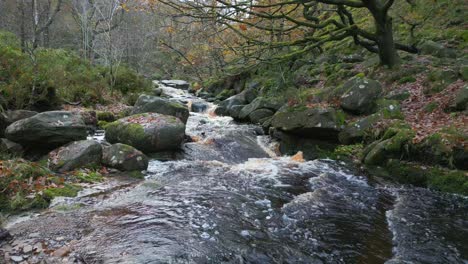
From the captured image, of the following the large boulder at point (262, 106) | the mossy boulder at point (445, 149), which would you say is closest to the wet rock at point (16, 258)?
the mossy boulder at point (445, 149)

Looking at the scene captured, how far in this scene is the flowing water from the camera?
4129mm

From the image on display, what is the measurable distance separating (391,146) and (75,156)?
7377 millimetres

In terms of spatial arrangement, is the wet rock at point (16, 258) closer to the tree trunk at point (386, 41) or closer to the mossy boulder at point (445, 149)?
the mossy boulder at point (445, 149)

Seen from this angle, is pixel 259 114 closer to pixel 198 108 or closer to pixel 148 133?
pixel 198 108

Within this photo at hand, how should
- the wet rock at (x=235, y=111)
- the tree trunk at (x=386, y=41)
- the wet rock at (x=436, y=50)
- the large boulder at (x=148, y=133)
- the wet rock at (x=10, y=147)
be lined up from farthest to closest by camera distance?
the wet rock at (x=235, y=111), the wet rock at (x=436, y=50), the tree trunk at (x=386, y=41), the large boulder at (x=148, y=133), the wet rock at (x=10, y=147)

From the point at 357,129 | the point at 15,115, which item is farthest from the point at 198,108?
the point at 357,129

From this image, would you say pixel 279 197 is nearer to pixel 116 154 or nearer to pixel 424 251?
pixel 424 251

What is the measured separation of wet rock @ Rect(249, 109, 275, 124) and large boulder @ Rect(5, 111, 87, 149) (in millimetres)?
7861

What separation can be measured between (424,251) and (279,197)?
2609mm

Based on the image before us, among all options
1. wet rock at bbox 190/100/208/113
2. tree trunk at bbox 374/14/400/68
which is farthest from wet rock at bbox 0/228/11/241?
wet rock at bbox 190/100/208/113

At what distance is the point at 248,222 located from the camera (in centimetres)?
512

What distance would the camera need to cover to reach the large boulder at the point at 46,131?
24.4ft

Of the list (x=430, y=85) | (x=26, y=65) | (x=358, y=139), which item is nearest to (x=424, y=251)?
(x=358, y=139)

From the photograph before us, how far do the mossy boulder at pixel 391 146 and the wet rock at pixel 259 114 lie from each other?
245 inches
